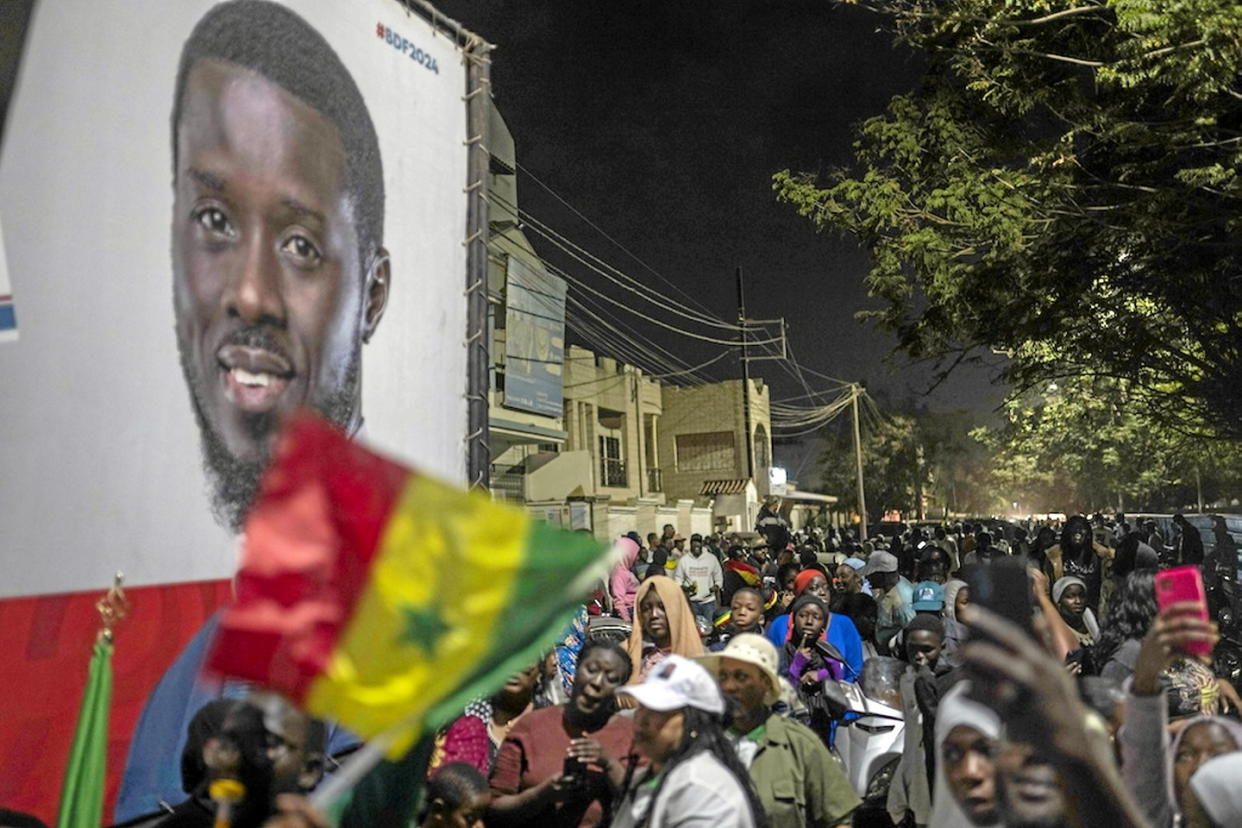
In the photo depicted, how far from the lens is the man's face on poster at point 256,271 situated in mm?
4742

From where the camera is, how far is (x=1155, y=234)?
10.3 meters

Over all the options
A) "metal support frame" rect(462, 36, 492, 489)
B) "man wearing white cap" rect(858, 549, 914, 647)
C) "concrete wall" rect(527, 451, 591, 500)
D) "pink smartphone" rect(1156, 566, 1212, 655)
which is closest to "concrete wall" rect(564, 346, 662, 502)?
"concrete wall" rect(527, 451, 591, 500)

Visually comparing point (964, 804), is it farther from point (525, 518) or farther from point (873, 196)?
point (873, 196)

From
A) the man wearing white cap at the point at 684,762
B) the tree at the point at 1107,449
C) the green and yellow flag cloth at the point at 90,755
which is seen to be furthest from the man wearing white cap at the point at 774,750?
the tree at the point at 1107,449

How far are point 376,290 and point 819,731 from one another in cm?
357

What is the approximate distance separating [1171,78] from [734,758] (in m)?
7.30

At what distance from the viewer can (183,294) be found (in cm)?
466

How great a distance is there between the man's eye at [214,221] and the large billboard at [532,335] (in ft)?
44.7

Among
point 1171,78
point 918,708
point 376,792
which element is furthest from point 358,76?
point 1171,78

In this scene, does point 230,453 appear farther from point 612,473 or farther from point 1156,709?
point 612,473

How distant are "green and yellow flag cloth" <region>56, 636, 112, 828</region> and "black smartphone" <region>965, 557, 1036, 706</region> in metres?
2.72

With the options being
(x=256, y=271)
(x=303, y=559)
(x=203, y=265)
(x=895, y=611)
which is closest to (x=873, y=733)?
(x=895, y=611)

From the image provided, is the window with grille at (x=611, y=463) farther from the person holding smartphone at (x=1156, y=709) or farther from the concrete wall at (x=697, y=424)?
the person holding smartphone at (x=1156, y=709)

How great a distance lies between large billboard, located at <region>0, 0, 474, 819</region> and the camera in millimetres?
3766
